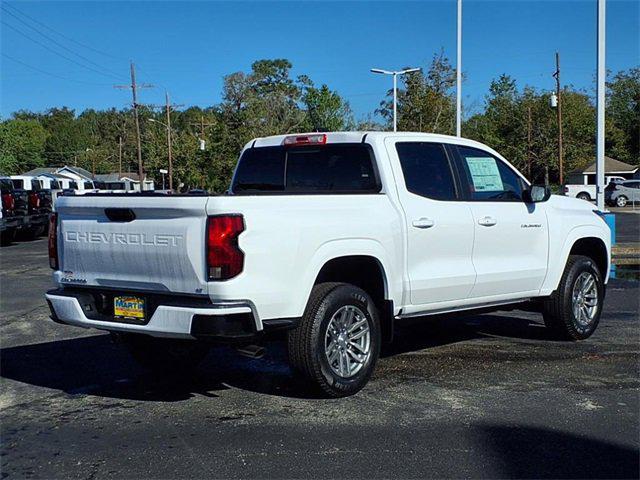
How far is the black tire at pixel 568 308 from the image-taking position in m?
7.87

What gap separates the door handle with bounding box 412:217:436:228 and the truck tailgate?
6.56 ft

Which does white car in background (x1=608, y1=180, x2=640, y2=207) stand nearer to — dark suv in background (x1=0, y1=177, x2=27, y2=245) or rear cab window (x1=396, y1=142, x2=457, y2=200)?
dark suv in background (x1=0, y1=177, x2=27, y2=245)

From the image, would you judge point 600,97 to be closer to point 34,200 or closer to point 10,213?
point 10,213

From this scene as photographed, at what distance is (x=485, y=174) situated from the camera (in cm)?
736

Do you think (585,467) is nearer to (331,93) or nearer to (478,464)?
(478,464)

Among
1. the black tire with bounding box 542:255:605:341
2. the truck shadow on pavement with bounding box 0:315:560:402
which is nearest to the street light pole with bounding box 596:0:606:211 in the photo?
the truck shadow on pavement with bounding box 0:315:560:402

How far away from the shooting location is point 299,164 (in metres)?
7.02

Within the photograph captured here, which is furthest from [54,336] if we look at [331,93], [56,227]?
[331,93]

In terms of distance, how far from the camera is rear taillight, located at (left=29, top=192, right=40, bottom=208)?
81.4 feet

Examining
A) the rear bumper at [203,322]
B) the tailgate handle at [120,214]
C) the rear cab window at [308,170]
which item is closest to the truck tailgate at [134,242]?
the tailgate handle at [120,214]

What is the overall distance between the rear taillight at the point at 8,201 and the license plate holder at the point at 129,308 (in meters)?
18.7

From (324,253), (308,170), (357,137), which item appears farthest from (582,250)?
(324,253)

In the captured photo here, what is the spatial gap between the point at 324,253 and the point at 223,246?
0.88 metres

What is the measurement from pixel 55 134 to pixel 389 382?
118m
